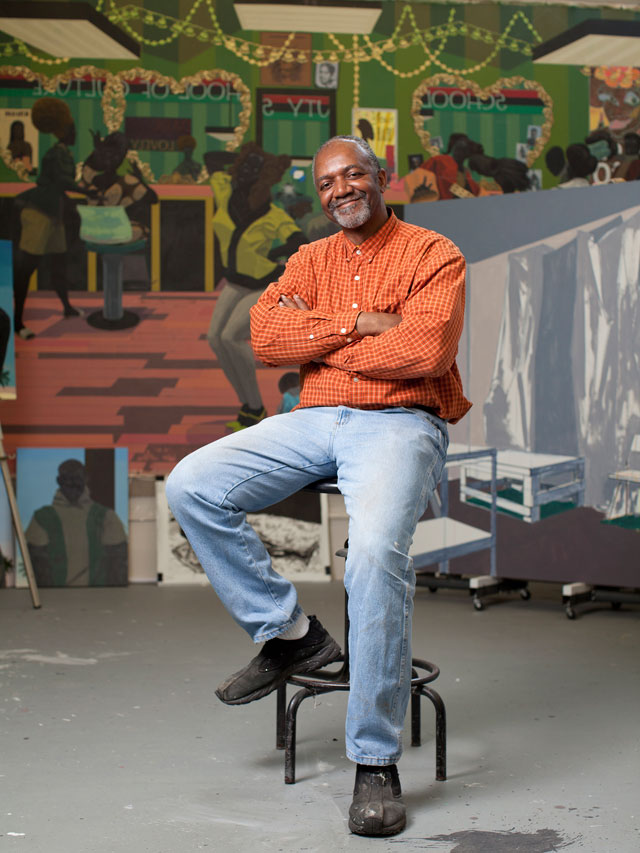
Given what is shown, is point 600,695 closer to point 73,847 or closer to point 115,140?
point 73,847

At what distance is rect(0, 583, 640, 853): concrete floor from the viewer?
1.98 metres

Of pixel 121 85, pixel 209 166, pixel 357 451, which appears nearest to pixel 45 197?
pixel 121 85

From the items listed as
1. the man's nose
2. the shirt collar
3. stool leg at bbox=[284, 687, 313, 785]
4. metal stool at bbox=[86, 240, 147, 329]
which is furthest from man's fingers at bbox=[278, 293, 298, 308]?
metal stool at bbox=[86, 240, 147, 329]

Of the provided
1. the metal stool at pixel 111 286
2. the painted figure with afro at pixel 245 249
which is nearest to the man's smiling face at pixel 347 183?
the painted figure with afro at pixel 245 249

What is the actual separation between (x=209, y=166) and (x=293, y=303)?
275 centimetres

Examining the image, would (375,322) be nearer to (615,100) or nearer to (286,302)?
(286,302)

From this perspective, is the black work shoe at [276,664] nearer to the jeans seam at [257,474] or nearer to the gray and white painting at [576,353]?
the jeans seam at [257,474]

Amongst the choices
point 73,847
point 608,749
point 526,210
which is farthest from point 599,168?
point 73,847

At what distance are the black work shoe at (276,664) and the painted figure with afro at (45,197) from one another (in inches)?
121

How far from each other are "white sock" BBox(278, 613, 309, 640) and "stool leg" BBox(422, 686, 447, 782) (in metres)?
0.31

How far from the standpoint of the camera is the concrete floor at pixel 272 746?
1981mm

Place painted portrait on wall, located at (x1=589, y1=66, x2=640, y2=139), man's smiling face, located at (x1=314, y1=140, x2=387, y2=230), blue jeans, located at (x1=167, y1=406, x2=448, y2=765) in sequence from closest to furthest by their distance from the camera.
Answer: blue jeans, located at (x1=167, y1=406, x2=448, y2=765)
man's smiling face, located at (x1=314, y1=140, x2=387, y2=230)
painted portrait on wall, located at (x1=589, y1=66, x2=640, y2=139)

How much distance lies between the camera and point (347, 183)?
92.4 inches

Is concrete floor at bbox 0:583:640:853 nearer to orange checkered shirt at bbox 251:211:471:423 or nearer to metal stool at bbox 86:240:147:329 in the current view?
orange checkered shirt at bbox 251:211:471:423
